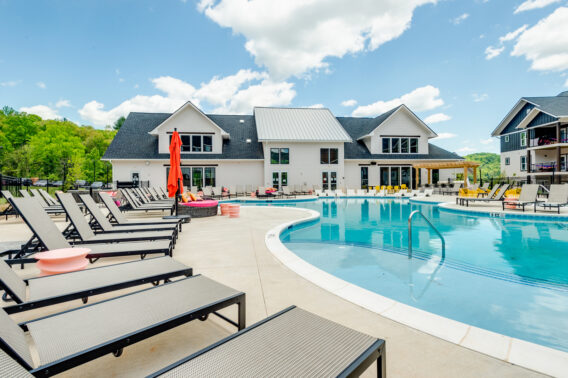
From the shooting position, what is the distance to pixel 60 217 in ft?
35.0

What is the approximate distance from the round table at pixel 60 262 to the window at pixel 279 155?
20.9 metres

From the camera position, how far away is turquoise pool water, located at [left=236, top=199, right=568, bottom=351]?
3609mm

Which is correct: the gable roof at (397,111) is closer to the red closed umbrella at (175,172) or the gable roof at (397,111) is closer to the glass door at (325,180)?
the glass door at (325,180)

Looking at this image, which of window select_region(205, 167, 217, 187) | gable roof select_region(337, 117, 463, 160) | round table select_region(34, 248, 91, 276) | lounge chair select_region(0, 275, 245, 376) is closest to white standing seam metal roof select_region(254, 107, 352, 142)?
gable roof select_region(337, 117, 463, 160)

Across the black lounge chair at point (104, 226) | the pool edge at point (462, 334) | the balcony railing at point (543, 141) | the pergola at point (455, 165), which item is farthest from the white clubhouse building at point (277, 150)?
the pool edge at point (462, 334)

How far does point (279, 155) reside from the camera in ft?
79.4

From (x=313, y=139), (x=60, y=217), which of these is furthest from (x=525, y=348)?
(x=313, y=139)

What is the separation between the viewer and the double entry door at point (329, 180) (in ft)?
81.3

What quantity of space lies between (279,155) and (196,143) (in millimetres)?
7233

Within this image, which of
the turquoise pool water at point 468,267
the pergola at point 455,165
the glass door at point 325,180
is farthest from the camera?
the glass door at point 325,180

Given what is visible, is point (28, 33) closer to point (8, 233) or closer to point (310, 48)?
point (310, 48)

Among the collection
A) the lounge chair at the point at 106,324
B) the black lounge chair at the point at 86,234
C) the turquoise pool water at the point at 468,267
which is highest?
the black lounge chair at the point at 86,234

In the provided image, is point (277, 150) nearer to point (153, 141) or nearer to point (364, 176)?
point (364, 176)

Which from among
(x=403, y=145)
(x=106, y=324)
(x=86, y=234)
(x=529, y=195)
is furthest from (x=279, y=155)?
(x=106, y=324)
